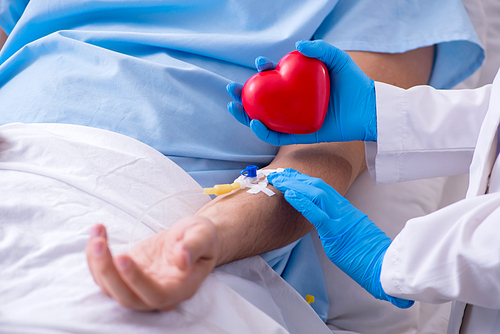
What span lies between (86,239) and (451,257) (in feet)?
2.06

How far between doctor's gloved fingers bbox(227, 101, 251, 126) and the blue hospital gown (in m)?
0.07

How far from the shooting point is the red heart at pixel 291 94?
2.65 feet

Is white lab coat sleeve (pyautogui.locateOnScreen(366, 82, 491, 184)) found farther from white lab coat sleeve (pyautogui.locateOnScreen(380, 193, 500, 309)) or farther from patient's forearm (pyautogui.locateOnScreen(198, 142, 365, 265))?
white lab coat sleeve (pyautogui.locateOnScreen(380, 193, 500, 309))

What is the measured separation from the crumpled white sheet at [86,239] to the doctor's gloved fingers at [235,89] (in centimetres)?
24

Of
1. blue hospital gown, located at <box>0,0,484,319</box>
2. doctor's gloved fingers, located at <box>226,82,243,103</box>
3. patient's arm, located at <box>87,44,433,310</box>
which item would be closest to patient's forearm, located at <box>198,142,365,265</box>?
patient's arm, located at <box>87,44,433,310</box>

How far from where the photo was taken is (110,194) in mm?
702

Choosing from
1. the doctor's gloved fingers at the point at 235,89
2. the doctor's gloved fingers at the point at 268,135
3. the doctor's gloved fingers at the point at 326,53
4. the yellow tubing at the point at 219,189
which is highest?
the doctor's gloved fingers at the point at 326,53

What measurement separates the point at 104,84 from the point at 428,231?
833mm

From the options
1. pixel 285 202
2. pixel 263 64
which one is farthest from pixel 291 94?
pixel 285 202

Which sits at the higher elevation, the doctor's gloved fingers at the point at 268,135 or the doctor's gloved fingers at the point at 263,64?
the doctor's gloved fingers at the point at 263,64

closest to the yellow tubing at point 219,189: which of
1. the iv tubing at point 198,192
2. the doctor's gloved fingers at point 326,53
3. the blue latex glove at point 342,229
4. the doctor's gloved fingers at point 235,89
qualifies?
the iv tubing at point 198,192

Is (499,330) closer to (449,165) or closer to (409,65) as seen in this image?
(449,165)

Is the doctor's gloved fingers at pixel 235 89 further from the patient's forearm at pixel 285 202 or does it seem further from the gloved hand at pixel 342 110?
the patient's forearm at pixel 285 202

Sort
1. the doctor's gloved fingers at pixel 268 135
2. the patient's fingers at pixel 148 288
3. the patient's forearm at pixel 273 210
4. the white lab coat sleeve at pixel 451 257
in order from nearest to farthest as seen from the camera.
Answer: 1. the patient's fingers at pixel 148 288
2. the white lab coat sleeve at pixel 451 257
3. the patient's forearm at pixel 273 210
4. the doctor's gloved fingers at pixel 268 135
